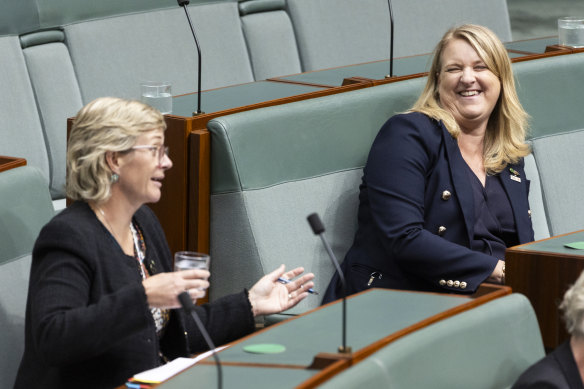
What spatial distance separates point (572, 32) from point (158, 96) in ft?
5.23

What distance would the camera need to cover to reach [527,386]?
1597mm

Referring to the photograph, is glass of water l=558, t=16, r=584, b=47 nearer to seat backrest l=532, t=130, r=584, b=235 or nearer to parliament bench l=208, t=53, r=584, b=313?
seat backrest l=532, t=130, r=584, b=235

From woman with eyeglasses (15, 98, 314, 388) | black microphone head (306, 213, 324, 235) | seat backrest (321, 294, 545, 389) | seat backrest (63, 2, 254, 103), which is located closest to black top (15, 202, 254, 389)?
woman with eyeglasses (15, 98, 314, 388)

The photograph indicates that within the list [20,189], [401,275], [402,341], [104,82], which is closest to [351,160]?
[401,275]

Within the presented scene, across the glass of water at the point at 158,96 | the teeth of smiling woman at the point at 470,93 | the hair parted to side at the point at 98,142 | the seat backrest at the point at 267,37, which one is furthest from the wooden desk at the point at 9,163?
the seat backrest at the point at 267,37

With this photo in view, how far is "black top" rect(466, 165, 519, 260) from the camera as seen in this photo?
2.66 metres

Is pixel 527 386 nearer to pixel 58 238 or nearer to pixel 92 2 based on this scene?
pixel 58 238

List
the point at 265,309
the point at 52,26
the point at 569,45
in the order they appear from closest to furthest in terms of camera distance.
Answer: the point at 265,309, the point at 569,45, the point at 52,26

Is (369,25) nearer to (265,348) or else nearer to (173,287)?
(173,287)

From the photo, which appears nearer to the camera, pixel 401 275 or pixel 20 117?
pixel 401 275

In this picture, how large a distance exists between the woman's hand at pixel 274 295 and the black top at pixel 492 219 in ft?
2.11

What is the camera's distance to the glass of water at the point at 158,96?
2643 millimetres

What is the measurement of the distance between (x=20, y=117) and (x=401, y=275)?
5.60 ft

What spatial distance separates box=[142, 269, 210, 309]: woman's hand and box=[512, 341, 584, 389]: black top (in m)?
0.56
